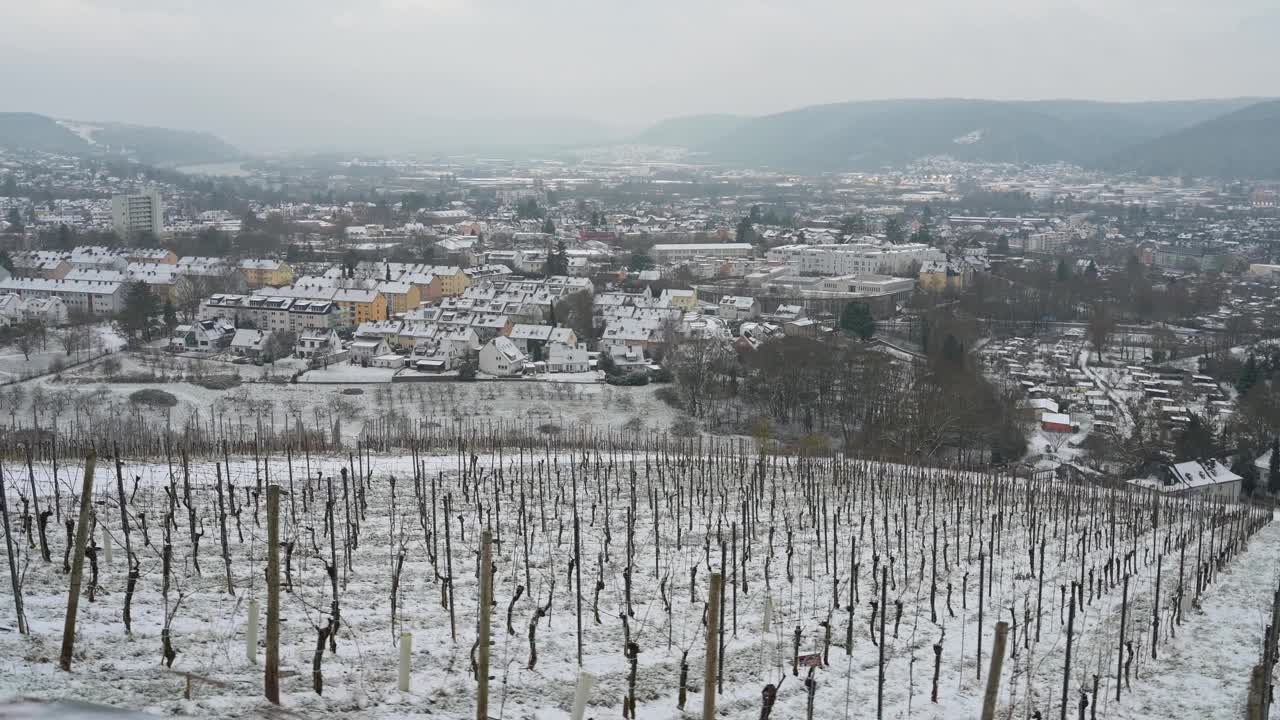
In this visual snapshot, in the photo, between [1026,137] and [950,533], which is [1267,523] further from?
[1026,137]

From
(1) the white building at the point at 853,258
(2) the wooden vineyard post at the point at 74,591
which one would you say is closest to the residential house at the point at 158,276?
(1) the white building at the point at 853,258

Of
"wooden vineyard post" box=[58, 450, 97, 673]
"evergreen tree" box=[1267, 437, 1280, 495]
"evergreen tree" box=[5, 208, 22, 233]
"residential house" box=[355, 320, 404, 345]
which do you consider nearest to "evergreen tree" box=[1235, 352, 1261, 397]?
"evergreen tree" box=[1267, 437, 1280, 495]

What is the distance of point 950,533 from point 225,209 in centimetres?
8235

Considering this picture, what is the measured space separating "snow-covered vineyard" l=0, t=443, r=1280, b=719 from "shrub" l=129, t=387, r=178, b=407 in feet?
36.3

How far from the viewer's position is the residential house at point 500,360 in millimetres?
31844

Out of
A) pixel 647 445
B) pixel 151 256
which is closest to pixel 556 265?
pixel 151 256

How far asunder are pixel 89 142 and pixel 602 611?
7544 inches

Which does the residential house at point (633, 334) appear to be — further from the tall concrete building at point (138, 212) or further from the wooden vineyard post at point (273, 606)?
the tall concrete building at point (138, 212)

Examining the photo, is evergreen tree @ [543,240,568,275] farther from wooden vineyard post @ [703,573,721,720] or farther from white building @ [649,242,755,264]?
wooden vineyard post @ [703,573,721,720]

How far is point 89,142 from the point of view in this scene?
17525 centimetres

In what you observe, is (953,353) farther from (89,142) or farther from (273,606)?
(89,142)

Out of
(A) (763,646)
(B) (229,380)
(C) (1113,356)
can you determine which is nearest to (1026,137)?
(C) (1113,356)

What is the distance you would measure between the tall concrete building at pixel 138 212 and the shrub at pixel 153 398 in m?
44.3

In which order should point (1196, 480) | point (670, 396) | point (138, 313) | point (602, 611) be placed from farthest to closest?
point (138, 313) → point (670, 396) → point (1196, 480) → point (602, 611)
